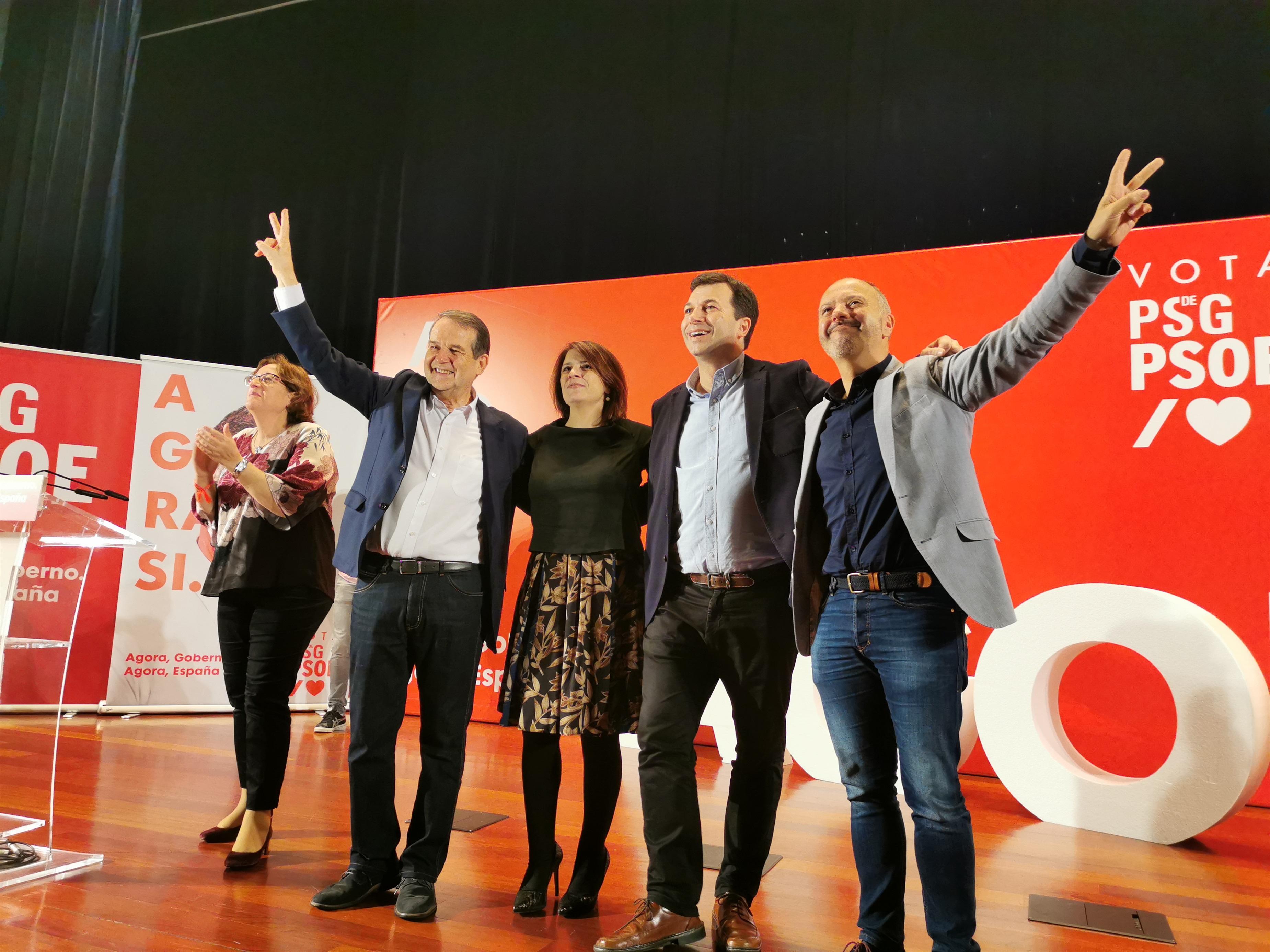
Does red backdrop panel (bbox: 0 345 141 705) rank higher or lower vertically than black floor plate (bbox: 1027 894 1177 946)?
higher

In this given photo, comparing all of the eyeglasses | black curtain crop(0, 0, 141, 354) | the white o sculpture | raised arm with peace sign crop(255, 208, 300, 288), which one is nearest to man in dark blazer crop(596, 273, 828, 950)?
raised arm with peace sign crop(255, 208, 300, 288)

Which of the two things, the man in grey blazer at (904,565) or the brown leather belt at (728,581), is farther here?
the brown leather belt at (728,581)

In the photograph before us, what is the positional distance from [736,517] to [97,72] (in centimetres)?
654

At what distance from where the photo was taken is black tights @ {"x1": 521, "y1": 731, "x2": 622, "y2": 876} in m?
2.31

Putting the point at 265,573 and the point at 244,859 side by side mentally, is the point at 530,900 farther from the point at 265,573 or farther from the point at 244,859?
the point at 265,573

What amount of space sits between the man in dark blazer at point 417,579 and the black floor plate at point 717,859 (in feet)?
2.76

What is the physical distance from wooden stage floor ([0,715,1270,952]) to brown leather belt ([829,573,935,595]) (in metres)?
0.89

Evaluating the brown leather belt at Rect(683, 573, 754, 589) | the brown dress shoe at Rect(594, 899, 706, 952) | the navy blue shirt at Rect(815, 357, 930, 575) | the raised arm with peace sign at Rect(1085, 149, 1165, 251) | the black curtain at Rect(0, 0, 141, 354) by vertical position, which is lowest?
the brown dress shoe at Rect(594, 899, 706, 952)

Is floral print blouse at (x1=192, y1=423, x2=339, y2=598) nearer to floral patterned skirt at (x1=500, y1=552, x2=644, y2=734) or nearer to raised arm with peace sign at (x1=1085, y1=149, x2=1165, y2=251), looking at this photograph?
floral patterned skirt at (x1=500, y1=552, x2=644, y2=734)

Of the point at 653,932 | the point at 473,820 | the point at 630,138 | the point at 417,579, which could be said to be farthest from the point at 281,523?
the point at 630,138

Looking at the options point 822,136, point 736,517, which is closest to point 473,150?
point 822,136

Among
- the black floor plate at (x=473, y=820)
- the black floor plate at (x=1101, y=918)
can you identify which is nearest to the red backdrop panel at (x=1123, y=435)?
the black floor plate at (x=1101, y=918)

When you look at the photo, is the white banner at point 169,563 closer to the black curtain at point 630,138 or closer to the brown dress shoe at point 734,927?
the black curtain at point 630,138

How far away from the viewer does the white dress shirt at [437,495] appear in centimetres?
237
